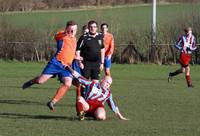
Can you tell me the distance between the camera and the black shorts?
14539 millimetres

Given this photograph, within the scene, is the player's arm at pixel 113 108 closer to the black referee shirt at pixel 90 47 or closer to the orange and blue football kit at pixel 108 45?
the black referee shirt at pixel 90 47

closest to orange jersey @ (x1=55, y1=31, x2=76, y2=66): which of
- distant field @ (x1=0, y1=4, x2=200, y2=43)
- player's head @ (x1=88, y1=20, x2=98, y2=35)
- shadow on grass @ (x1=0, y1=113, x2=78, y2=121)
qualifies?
player's head @ (x1=88, y1=20, x2=98, y2=35)

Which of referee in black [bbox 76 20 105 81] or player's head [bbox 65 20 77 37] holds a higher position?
player's head [bbox 65 20 77 37]

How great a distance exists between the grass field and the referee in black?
2.87 feet

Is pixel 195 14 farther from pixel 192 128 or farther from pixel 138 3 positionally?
pixel 192 128

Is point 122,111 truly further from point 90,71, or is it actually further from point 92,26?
point 92,26

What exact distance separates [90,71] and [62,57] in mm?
1525

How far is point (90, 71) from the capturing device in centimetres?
1459

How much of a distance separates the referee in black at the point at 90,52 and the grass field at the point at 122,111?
0.87 metres

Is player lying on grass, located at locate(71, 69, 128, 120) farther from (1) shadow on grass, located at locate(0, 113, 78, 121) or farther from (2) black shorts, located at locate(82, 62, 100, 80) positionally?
(2) black shorts, located at locate(82, 62, 100, 80)

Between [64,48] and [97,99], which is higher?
[64,48]

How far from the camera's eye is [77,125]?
447 inches

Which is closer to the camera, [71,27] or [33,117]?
[33,117]

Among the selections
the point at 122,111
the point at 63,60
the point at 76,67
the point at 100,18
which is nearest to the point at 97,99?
the point at 63,60
